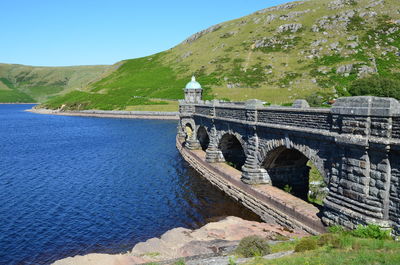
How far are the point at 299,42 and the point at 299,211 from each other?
104m

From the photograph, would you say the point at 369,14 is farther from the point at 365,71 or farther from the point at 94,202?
the point at 94,202

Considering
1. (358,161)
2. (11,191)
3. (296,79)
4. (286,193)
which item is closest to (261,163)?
(286,193)

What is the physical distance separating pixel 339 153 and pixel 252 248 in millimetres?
6032

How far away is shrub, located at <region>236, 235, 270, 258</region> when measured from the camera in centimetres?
1228

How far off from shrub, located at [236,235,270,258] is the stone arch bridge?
4041 mm

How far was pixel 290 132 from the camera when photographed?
1791cm

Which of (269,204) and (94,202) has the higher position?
(269,204)

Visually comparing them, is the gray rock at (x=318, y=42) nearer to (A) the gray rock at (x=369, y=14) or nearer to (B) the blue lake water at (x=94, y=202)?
(A) the gray rock at (x=369, y=14)

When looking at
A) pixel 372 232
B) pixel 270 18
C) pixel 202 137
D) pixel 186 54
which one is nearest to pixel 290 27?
pixel 270 18

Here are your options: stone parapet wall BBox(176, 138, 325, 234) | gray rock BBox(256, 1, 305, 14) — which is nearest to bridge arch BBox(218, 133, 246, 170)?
stone parapet wall BBox(176, 138, 325, 234)

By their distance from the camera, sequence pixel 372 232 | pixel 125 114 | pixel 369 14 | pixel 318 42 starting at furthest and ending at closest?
pixel 125 114
pixel 369 14
pixel 318 42
pixel 372 232

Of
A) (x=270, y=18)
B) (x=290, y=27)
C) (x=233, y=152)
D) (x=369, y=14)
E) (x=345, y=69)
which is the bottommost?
(x=233, y=152)

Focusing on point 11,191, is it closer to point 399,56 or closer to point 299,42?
point 399,56

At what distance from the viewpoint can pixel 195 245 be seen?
50.2 feet
